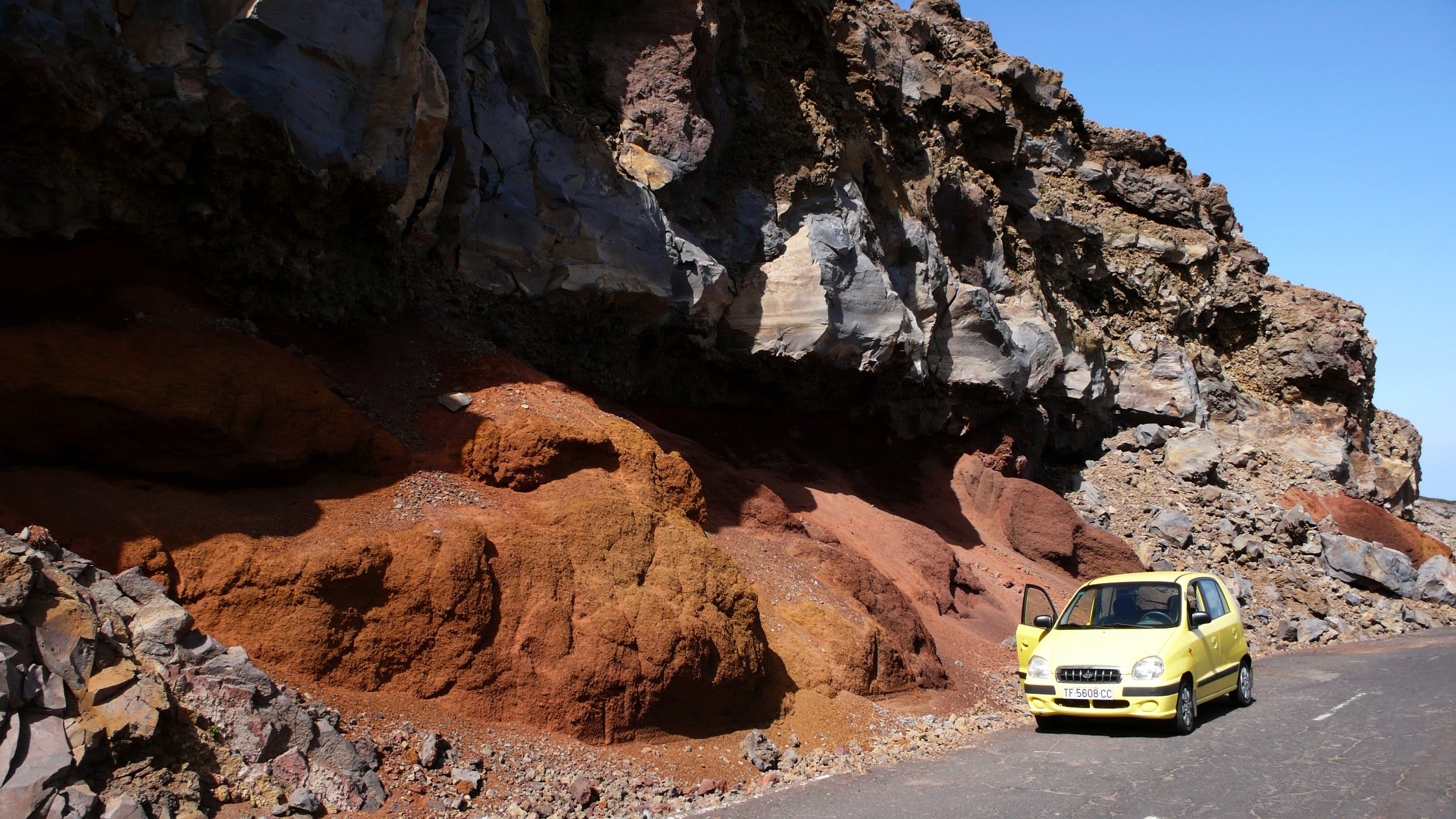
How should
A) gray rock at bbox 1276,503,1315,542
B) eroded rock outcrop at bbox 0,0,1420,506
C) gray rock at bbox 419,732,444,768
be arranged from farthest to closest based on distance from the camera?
gray rock at bbox 1276,503,1315,542 < eroded rock outcrop at bbox 0,0,1420,506 < gray rock at bbox 419,732,444,768

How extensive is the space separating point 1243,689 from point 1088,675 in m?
2.55

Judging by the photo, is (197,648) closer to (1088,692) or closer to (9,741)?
(9,741)

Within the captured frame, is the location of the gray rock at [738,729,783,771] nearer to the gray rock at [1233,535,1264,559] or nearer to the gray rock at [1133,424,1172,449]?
the gray rock at [1233,535,1264,559]

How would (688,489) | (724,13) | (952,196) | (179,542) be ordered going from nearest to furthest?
(179,542) → (688,489) → (724,13) → (952,196)

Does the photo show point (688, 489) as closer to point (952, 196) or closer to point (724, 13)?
point (724, 13)

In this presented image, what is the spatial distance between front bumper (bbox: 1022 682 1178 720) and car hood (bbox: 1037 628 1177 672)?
0.22 meters

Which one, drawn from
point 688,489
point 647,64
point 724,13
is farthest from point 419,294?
point 724,13

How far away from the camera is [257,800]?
496cm

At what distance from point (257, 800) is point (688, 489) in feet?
17.9

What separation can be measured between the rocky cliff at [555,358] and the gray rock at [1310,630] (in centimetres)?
33

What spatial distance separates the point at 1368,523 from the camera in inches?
964

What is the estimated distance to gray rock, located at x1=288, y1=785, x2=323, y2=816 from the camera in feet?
16.4

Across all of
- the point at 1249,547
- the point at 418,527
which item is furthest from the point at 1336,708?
the point at 1249,547

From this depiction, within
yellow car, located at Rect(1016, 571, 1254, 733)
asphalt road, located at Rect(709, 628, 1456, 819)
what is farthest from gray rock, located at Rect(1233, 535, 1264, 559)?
yellow car, located at Rect(1016, 571, 1254, 733)
